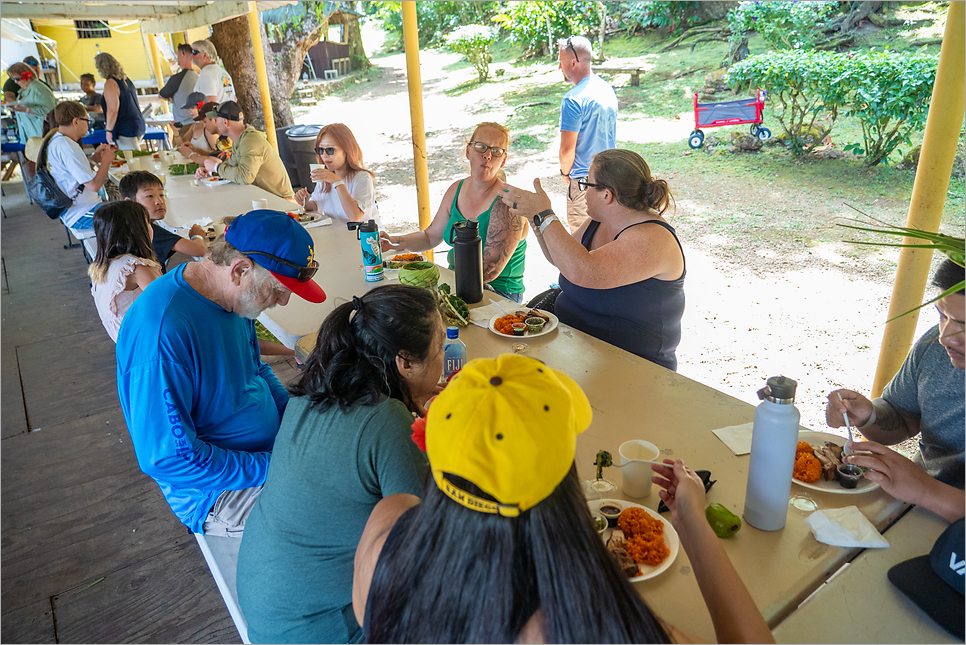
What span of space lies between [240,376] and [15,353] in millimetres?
3681

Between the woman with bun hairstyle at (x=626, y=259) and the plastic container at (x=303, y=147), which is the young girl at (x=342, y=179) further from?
the plastic container at (x=303, y=147)

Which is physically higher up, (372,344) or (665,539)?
(372,344)

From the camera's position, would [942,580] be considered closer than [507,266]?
Yes

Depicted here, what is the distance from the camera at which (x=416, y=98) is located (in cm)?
474

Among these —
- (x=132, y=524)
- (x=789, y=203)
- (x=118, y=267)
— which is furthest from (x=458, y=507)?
(x=789, y=203)

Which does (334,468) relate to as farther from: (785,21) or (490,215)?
(785,21)

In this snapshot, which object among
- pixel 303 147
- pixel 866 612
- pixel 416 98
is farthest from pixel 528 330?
pixel 303 147

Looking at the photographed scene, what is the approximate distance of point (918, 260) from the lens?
2.68m

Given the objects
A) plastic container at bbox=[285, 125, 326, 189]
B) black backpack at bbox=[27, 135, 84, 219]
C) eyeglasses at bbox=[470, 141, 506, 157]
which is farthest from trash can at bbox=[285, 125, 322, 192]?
eyeglasses at bbox=[470, 141, 506, 157]

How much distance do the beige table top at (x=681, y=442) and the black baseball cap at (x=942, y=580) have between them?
139 millimetres

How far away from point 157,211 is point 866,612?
14.6 feet

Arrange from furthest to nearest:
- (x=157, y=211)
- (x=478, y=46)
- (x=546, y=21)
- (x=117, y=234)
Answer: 1. (x=478, y=46)
2. (x=546, y=21)
3. (x=157, y=211)
4. (x=117, y=234)

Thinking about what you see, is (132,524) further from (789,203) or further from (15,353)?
(789,203)

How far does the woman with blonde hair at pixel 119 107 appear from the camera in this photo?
7320 mm
